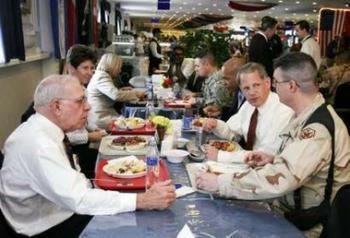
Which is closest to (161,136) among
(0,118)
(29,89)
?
(0,118)

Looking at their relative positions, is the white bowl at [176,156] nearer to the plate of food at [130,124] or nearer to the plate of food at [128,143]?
the plate of food at [128,143]

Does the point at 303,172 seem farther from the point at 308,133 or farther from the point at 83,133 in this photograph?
the point at 83,133

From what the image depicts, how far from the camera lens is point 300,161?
5.69ft

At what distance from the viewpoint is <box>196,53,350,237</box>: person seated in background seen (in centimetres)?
172

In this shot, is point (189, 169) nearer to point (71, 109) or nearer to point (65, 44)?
point (71, 109)

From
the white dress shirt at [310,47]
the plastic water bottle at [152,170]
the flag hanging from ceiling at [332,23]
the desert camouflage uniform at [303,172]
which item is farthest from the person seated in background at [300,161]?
the flag hanging from ceiling at [332,23]

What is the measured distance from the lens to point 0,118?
171 inches

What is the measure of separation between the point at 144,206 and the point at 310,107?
0.86 meters

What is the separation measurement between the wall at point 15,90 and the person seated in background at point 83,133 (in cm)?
114

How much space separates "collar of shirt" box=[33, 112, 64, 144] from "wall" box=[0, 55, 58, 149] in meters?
2.67

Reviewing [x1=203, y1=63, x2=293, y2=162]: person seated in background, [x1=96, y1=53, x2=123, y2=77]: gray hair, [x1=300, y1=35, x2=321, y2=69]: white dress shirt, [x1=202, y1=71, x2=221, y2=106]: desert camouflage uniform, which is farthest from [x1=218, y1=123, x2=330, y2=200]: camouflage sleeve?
[x1=300, y1=35, x2=321, y2=69]: white dress shirt

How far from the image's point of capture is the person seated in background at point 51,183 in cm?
166

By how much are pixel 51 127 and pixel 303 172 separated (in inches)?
41.6

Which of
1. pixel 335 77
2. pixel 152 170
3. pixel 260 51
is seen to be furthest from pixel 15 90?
pixel 335 77
